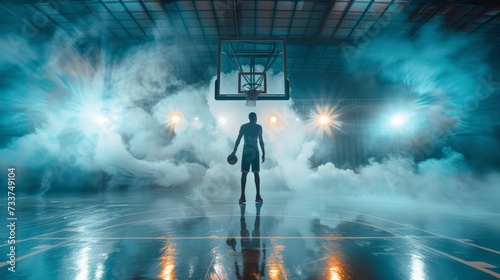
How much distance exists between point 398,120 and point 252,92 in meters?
9.75

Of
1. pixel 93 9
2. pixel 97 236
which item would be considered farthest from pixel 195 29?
Result: pixel 97 236

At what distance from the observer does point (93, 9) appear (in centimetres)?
847

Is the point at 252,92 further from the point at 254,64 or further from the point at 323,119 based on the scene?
the point at 323,119

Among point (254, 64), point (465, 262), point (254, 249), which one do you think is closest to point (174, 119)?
point (254, 64)

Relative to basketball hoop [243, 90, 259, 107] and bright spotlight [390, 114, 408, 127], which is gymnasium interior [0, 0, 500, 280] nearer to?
basketball hoop [243, 90, 259, 107]

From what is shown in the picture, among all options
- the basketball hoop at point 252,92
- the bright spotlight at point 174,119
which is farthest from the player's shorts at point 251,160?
the bright spotlight at point 174,119

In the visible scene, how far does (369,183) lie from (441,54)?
6.53 metres

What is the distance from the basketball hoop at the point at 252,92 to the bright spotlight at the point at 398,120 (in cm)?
904

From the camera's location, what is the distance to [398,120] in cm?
1231

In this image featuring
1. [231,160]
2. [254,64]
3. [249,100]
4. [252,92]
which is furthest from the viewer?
[254,64]

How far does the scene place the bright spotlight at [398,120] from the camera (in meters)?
12.0

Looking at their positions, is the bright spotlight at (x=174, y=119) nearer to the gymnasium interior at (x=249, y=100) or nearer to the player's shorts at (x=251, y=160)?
the gymnasium interior at (x=249, y=100)

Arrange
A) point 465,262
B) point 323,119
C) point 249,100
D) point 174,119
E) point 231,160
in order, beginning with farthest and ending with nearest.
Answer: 1. point 323,119
2. point 174,119
3. point 249,100
4. point 231,160
5. point 465,262

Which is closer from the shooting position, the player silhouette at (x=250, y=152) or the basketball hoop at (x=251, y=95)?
the player silhouette at (x=250, y=152)
